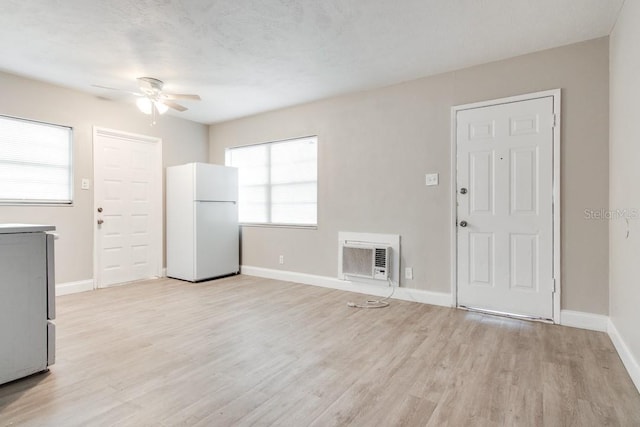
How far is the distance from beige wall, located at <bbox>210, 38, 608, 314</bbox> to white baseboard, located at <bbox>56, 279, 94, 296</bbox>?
2.05m

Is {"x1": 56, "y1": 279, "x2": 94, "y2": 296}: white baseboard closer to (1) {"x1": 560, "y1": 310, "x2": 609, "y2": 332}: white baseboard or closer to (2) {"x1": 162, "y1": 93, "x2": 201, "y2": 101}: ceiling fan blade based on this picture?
(2) {"x1": 162, "y1": 93, "x2": 201, "y2": 101}: ceiling fan blade

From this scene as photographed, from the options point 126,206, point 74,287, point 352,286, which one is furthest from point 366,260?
point 74,287

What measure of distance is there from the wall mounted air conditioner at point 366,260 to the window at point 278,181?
2.48 ft

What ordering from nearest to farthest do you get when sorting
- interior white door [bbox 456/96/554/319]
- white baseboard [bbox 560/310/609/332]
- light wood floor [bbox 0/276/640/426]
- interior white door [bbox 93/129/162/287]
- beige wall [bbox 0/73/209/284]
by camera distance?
light wood floor [bbox 0/276/640/426] → white baseboard [bbox 560/310/609/332] → interior white door [bbox 456/96/554/319] → beige wall [bbox 0/73/209/284] → interior white door [bbox 93/129/162/287]

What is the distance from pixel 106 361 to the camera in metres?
2.25

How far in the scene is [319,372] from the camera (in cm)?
211

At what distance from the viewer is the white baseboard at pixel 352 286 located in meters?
3.61

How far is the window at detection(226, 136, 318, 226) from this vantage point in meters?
4.66

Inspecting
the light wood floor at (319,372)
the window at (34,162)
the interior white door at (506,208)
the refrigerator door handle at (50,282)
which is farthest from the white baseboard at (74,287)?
the interior white door at (506,208)

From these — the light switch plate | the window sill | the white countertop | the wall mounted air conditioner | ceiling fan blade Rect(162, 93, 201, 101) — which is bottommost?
the wall mounted air conditioner

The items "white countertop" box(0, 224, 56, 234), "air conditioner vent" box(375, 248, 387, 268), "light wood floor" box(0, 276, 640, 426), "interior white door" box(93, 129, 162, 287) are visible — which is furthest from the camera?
"interior white door" box(93, 129, 162, 287)

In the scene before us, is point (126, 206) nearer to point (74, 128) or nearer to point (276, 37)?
point (74, 128)

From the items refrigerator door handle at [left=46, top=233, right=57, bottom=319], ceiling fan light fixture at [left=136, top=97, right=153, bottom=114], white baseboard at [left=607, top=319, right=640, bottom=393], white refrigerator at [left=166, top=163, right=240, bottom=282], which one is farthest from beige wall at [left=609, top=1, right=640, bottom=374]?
white refrigerator at [left=166, top=163, right=240, bottom=282]

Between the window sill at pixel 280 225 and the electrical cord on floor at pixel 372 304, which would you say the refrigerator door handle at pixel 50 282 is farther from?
the window sill at pixel 280 225
